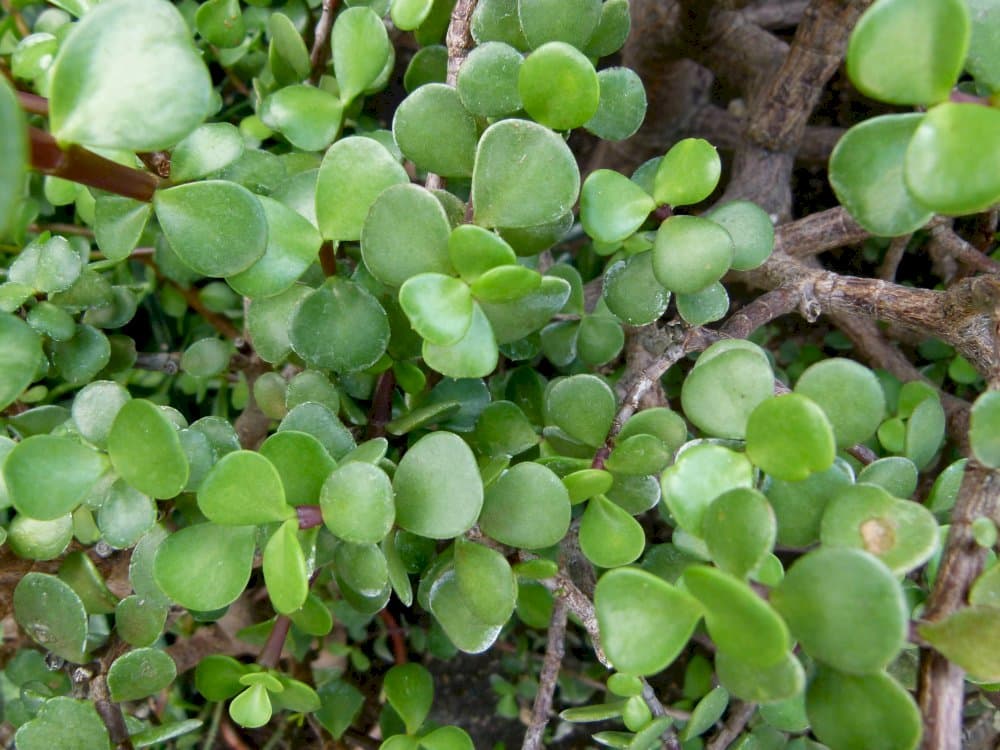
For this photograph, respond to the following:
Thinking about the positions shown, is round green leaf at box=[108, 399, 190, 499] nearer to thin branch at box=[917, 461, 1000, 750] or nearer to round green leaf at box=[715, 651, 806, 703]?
round green leaf at box=[715, 651, 806, 703]

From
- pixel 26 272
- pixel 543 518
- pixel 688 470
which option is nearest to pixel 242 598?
pixel 26 272

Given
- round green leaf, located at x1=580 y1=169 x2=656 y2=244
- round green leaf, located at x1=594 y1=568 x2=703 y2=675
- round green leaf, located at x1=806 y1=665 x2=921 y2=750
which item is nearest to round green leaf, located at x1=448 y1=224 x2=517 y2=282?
round green leaf, located at x1=580 y1=169 x2=656 y2=244

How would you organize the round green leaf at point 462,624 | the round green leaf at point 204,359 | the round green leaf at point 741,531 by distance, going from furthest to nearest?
1. the round green leaf at point 204,359
2. the round green leaf at point 462,624
3. the round green leaf at point 741,531

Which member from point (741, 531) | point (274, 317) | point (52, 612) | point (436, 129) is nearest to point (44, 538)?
point (52, 612)

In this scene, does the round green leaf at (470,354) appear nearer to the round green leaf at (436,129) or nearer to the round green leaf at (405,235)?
the round green leaf at (405,235)

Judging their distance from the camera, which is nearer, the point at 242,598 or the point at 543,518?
the point at 543,518

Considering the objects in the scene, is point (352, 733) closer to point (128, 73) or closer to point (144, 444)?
point (144, 444)

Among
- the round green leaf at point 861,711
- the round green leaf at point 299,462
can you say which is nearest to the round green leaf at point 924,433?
the round green leaf at point 861,711
